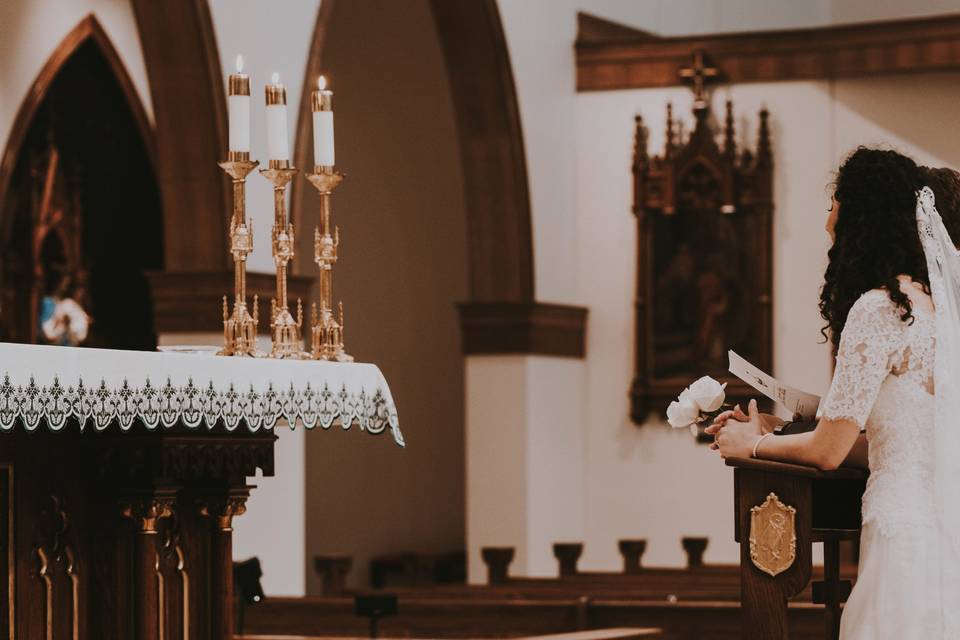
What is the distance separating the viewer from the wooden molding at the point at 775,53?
38.4 ft

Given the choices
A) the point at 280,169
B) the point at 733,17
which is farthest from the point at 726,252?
the point at 280,169

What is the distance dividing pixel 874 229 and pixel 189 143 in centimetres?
561

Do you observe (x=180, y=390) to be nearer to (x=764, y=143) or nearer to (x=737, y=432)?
(x=737, y=432)

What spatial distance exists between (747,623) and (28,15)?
27.8 feet

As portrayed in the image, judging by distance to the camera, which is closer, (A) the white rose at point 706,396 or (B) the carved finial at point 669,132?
(A) the white rose at point 706,396

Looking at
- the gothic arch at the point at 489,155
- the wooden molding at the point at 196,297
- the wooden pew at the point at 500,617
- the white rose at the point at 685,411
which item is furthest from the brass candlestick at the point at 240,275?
the gothic arch at the point at 489,155

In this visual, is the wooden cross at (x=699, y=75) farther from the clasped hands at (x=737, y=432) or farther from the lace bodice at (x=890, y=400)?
the lace bodice at (x=890, y=400)

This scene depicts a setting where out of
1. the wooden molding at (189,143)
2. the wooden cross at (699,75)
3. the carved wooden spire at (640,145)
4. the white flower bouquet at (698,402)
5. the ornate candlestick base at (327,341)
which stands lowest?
the white flower bouquet at (698,402)

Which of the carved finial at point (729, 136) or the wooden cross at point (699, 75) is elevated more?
the wooden cross at point (699, 75)

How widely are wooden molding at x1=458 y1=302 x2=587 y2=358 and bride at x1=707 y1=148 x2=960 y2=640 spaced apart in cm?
798

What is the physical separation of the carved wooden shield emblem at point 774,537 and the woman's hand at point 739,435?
0.39 ft

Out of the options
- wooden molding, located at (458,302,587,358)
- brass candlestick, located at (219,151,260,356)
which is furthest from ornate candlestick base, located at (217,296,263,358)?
wooden molding, located at (458,302,587,358)

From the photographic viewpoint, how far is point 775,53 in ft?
39.9

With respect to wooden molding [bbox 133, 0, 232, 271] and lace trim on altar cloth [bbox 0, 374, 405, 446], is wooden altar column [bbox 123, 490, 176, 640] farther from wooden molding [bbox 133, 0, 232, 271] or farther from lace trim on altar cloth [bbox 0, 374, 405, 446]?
wooden molding [bbox 133, 0, 232, 271]
